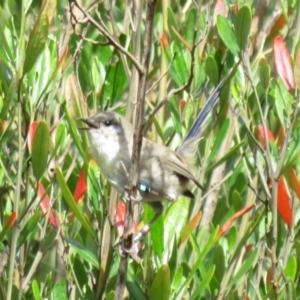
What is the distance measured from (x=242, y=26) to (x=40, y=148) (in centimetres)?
87

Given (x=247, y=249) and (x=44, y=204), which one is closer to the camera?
(x=44, y=204)

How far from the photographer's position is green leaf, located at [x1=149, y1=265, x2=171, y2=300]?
254 cm

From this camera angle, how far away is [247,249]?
137 inches

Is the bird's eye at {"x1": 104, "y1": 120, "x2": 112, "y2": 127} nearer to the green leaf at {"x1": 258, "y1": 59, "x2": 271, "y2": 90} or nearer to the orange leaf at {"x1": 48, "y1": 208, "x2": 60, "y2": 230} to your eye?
the orange leaf at {"x1": 48, "y1": 208, "x2": 60, "y2": 230}

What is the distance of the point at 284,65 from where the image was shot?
3221 mm

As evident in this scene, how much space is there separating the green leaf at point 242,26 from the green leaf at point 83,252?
3.12 feet

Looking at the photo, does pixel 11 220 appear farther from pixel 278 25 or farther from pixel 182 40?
pixel 278 25

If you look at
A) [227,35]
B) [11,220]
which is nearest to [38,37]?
[11,220]

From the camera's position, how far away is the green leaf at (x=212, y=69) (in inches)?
126

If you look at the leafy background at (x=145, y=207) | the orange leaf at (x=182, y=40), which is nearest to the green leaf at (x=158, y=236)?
the leafy background at (x=145, y=207)

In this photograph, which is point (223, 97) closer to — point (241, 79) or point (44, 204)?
point (241, 79)

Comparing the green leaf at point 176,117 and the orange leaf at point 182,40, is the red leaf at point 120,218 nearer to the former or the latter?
the green leaf at point 176,117

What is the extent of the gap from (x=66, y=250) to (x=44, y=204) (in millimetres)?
200

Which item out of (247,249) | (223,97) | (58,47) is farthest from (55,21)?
(247,249)
